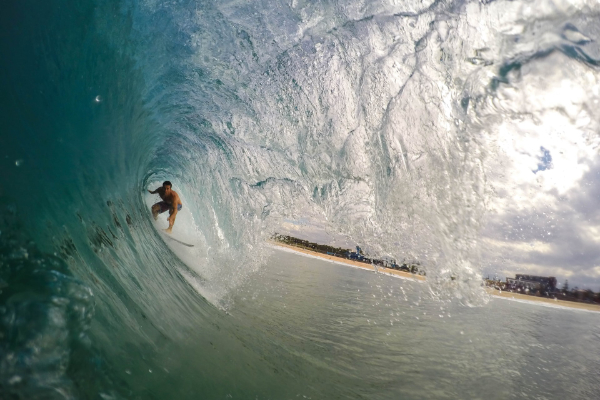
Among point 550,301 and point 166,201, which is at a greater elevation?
point 166,201

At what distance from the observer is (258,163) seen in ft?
19.9

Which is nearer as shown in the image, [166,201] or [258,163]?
[258,163]

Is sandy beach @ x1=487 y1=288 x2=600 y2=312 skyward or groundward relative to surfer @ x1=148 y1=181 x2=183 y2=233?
groundward

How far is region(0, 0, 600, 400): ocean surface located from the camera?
88.4 inches

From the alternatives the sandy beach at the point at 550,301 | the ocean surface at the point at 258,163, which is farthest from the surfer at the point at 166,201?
the sandy beach at the point at 550,301

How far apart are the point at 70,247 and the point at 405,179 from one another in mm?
3739

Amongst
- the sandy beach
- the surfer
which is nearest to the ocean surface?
the surfer

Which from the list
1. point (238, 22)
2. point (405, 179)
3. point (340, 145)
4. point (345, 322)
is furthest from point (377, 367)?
point (238, 22)

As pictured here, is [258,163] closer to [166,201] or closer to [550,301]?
[166,201]

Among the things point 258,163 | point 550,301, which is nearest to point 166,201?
point 258,163

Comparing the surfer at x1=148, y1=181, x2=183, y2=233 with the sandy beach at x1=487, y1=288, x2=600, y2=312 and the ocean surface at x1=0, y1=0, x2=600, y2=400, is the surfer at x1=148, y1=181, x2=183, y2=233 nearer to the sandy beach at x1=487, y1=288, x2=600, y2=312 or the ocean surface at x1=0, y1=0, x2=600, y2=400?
the ocean surface at x1=0, y1=0, x2=600, y2=400

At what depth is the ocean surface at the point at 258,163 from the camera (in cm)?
225

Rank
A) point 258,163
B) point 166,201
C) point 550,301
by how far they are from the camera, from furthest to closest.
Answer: point 550,301 → point 166,201 → point 258,163

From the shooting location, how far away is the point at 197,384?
255cm
